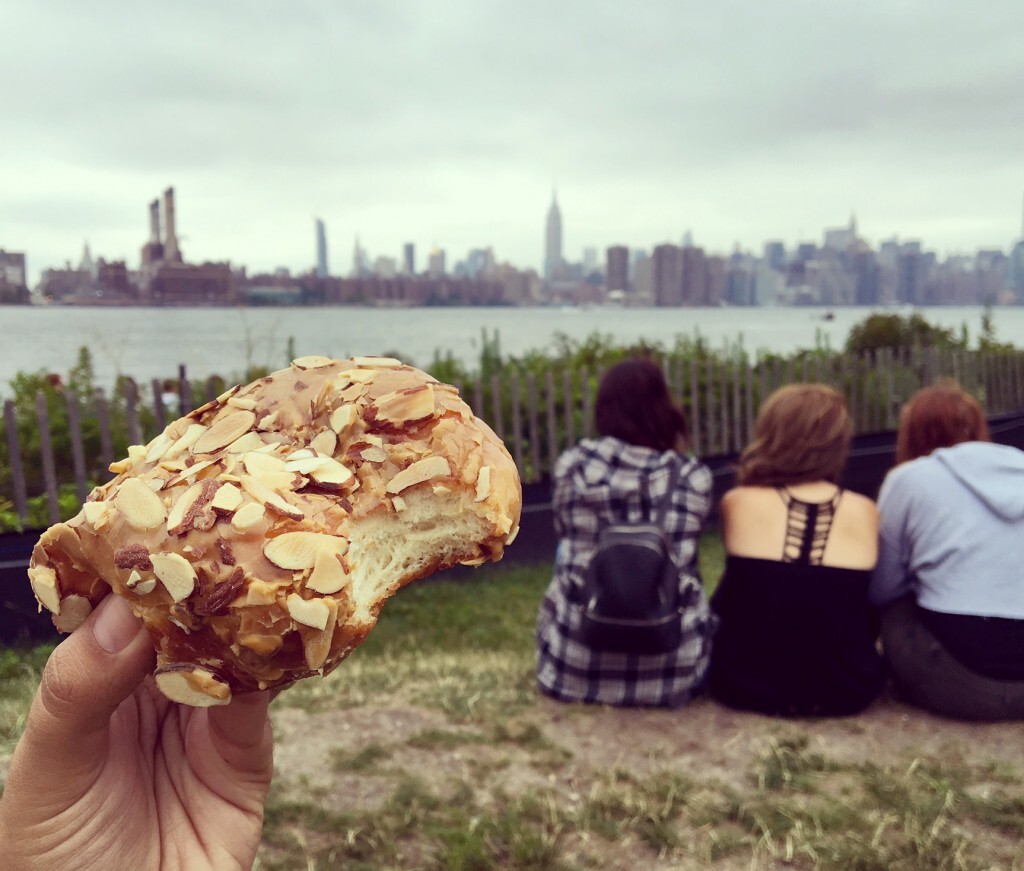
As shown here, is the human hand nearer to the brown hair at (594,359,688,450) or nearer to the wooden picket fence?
the brown hair at (594,359,688,450)

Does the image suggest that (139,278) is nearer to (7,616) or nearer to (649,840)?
(7,616)

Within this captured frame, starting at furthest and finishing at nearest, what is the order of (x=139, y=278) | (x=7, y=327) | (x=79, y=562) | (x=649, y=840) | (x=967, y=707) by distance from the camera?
(x=7, y=327), (x=139, y=278), (x=967, y=707), (x=649, y=840), (x=79, y=562)

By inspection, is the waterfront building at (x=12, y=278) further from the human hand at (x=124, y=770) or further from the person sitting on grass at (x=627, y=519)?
the human hand at (x=124, y=770)

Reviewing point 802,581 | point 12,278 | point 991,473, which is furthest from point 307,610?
point 12,278

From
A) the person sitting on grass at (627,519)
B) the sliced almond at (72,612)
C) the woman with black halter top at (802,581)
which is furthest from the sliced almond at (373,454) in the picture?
the woman with black halter top at (802,581)

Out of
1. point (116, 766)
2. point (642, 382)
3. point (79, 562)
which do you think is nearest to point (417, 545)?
point (79, 562)

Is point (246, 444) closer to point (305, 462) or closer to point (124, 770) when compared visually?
point (305, 462)
